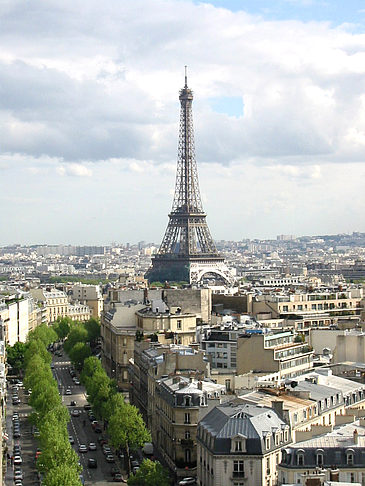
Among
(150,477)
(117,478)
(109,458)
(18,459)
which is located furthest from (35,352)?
(150,477)

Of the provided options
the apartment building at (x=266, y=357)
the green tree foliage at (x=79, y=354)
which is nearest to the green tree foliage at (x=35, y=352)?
the green tree foliage at (x=79, y=354)

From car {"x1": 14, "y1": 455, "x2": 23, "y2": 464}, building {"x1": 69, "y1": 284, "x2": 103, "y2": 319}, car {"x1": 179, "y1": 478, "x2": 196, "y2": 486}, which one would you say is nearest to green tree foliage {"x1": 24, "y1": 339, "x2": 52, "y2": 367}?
car {"x1": 14, "y1": 455, "x2": 23, "y2": 464}

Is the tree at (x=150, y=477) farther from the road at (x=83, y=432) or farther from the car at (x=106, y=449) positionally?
the car at (x=106, y=449)

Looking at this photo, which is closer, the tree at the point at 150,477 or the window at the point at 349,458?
the window at the point at 349,458

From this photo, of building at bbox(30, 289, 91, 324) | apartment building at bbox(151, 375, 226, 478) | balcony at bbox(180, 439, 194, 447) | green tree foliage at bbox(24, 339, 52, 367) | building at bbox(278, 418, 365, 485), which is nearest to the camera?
building at bbox(278, 418, 365, 485)

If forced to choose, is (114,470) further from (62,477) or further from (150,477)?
(150,477)

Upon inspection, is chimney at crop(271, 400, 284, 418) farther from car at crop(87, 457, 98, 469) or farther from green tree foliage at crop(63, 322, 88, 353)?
green tree foliage at crop(63, 322, 88, 353)
